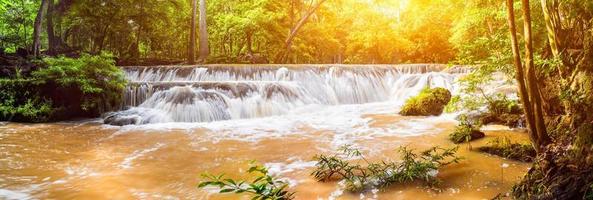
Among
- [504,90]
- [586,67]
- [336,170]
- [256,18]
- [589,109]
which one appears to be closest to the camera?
[589,109]

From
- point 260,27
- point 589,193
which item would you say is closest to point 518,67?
point 589,193

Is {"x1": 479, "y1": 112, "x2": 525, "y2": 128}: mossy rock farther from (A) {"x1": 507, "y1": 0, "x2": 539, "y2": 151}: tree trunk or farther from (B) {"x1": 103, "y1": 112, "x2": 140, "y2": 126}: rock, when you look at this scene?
(B) {"x1": 103, "y1": 112, "x2": 140, "y2": 126}: rock

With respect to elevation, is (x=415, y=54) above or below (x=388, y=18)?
below

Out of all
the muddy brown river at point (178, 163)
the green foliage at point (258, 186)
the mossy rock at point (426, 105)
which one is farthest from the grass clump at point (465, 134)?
the green foliage at point (258, 186)

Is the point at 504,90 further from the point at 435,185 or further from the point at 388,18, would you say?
the point at 388,18

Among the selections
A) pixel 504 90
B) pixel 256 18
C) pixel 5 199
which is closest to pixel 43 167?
pixel 5 199

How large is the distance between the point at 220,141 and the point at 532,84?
515 cm

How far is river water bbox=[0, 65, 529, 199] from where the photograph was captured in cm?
402

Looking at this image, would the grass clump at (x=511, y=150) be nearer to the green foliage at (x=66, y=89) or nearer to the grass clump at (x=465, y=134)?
the grass clump at (x=465, y=134)

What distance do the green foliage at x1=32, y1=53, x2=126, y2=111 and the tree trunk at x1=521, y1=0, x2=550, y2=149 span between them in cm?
1033

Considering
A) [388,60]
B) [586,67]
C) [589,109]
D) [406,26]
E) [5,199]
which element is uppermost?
[406,26]

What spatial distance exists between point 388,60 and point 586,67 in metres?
35.7

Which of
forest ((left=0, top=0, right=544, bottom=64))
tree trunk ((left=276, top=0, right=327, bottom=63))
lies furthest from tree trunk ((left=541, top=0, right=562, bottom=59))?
tree trunk ((left=276, top=0, right=327, bottom=63))

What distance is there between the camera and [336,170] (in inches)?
163
